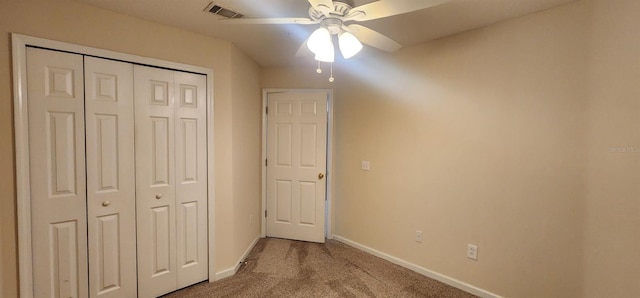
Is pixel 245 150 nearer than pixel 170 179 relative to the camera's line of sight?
No

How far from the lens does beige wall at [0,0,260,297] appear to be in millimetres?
1575

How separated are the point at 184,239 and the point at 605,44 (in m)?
3.36

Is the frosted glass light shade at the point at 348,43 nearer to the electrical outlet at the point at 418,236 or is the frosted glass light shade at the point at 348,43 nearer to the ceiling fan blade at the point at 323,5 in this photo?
the ceiling fan blade at the point at 323,5

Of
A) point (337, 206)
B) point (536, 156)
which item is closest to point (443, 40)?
point (536, 156)

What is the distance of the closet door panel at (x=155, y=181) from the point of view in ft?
6.77

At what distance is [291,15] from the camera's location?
192 cm

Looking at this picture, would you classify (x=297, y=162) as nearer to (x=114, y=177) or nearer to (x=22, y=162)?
(x=114, y=177)

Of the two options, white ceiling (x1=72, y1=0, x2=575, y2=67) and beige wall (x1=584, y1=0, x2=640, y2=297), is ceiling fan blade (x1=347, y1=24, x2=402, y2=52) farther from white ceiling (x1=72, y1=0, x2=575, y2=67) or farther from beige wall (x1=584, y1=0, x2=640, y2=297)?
beige wall (x1=584, y1=0, x2=640, y2=297)

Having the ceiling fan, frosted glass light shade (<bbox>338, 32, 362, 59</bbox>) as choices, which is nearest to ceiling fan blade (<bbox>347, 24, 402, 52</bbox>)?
the ceiling fan

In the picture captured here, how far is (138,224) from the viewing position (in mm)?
2078

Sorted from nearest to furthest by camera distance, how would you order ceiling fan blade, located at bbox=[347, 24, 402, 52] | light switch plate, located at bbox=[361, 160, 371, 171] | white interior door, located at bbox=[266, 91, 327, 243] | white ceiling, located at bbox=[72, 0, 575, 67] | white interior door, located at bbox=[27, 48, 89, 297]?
1. ceiling fan blade, located at bbox=[347, 24, 402, 52]
2. white interior door, located at bbox=[27, 48, 89, 297]
3. white ceiling, located at bbox=[72, 0, 575, 67]
4. light switch plate, located at bbox=[361, 160, 371, 171]
5. white interior door, located at bbox=[266, 91, 327, 243]

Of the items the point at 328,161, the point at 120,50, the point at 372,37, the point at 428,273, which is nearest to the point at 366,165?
the point at 328,161

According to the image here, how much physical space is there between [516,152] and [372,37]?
1441 mm

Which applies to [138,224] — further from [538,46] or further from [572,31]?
[572,31]
